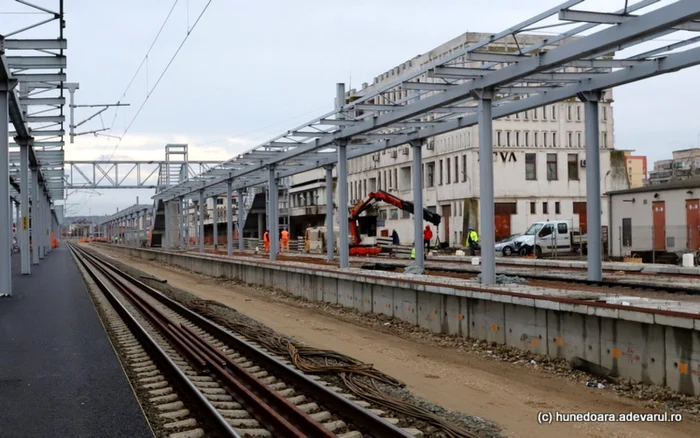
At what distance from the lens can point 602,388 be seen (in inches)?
423

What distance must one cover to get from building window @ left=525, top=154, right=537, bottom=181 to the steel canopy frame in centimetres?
3516

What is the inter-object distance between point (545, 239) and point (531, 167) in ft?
72.1

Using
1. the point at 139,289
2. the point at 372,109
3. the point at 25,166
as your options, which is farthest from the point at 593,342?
the point at 25,166

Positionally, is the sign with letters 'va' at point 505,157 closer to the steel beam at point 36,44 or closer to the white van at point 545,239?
the white van at point 545,239

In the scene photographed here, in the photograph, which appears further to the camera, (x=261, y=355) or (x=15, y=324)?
(x=15, y=324)

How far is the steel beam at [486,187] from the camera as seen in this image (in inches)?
664

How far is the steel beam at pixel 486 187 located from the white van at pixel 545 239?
27.0m

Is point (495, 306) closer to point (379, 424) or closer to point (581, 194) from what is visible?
point (379, 424)

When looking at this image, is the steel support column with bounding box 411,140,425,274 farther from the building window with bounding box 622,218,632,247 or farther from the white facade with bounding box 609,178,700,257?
the building window with bounding box 622,218,632,247

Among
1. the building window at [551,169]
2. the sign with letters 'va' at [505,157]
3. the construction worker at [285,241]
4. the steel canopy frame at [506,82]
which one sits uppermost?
the sign with letters 'va' at [505,157]

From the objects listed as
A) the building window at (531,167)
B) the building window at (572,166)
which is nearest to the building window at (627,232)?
the building window at (531,167)

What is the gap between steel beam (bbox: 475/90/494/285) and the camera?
16.9m

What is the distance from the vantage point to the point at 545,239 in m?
43.9

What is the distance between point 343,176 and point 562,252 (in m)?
21.1
